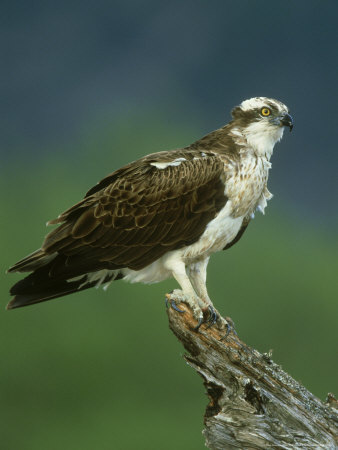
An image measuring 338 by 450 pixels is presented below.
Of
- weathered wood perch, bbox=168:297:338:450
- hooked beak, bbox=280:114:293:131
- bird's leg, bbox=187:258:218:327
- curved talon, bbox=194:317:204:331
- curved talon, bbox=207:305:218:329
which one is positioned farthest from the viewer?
bird's leg, bbox=187:258:218:327

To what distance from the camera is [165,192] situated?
23.4ft

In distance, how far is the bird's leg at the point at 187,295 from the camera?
22.1ft

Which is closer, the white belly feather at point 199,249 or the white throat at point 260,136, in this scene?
the white belly feather at point 199,249

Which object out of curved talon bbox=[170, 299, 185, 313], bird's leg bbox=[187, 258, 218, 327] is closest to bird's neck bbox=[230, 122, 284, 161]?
bird's leg bbox=[187, 258, 218, 327]

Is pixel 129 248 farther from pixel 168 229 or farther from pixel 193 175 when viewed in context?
pixel 193 175

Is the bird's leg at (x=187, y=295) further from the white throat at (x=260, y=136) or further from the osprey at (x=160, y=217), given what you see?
the white throat at (x=260, y=136)

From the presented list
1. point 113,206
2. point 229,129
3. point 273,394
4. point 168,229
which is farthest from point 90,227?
point 273,394

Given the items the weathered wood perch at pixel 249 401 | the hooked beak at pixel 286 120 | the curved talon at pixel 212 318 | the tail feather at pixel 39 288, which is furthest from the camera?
the hooked beak at pixel 286 120

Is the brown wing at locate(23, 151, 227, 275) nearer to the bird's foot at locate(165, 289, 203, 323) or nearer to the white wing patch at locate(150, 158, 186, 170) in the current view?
the white wing patch at locate(150, 158, 186, 170)

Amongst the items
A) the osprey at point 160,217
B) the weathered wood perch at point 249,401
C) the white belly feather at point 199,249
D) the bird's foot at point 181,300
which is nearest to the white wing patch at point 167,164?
the osprey at point 160,217

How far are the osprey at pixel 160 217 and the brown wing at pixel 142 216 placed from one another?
0.04 ft

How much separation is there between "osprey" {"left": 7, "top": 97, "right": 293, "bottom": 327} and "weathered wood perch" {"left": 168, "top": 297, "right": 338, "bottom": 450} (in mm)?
433

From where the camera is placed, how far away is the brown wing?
7.07 m

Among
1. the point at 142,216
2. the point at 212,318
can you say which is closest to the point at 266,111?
the point at 142,216
